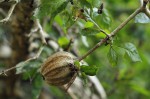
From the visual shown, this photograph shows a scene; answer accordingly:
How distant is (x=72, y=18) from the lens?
1.18m

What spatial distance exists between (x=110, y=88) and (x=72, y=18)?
115 centimetres

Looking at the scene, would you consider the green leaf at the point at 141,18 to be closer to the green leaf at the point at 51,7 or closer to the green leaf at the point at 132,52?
the green leaf at the point at 132,52

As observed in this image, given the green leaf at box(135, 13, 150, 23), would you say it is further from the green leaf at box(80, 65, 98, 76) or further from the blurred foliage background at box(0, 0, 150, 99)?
the green leaf at box(80, 65, 98, 76)

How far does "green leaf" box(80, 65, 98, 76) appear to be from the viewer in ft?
3.80

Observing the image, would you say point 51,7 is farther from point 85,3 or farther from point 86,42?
point 86,42

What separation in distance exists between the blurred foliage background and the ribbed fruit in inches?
3.6

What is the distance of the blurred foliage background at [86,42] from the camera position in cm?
117

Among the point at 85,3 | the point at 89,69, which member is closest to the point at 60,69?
the point at 89,69

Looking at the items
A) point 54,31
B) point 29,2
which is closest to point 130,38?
point 54,31

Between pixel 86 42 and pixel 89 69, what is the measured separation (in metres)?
0.54

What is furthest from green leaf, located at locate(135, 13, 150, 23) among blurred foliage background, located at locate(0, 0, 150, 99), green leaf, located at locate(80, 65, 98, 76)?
green leaf, located at locate(80, 65, 98, 76)

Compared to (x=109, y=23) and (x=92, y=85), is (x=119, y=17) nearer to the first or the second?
(x=92, y=85)

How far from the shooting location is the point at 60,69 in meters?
1.17

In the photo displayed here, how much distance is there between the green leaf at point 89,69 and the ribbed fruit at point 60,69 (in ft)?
0.08
